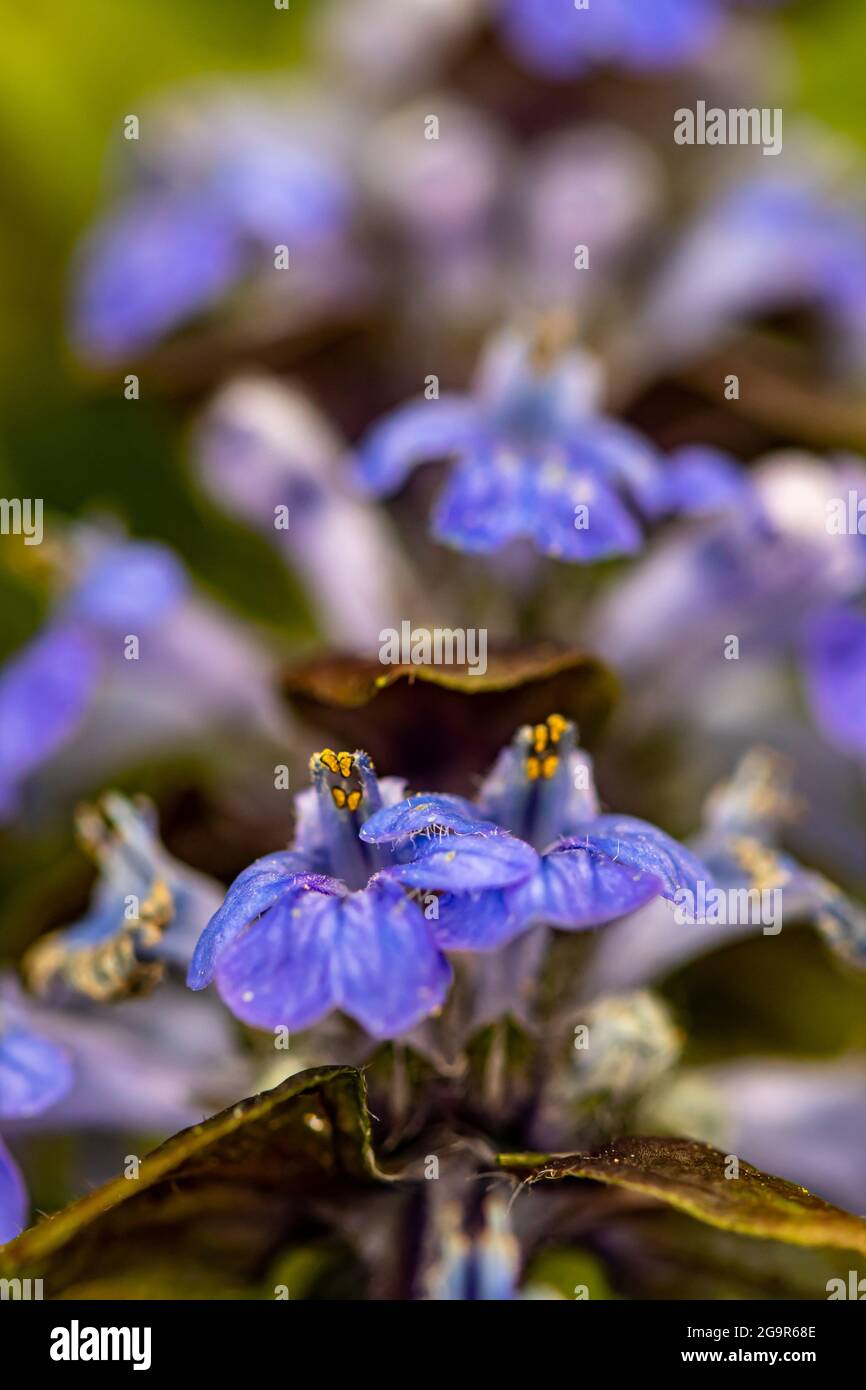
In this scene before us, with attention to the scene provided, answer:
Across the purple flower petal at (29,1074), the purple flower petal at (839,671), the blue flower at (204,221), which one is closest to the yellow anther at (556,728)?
the purple flower petal at (839,671)

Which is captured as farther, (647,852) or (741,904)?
(741,904)

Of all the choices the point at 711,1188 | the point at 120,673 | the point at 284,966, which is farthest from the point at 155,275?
the point at 711,1188

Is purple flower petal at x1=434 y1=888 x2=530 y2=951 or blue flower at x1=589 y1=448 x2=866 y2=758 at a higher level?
blue flower at x1=589 y1=448 x2=866 y2=758

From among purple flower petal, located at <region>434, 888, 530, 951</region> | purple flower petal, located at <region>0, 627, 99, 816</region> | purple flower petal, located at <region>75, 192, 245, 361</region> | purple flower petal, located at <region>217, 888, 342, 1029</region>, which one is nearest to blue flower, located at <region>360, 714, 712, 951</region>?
purple flower petal, located at <region>434, 888, 530, 951</region>

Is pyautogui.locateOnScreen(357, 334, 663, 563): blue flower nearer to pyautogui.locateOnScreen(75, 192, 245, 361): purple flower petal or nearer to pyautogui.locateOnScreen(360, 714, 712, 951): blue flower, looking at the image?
pyautogui.locateOnScreen(360, 714, 712, 951): blue flower

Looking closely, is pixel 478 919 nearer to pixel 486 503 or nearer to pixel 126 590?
pixel 486 503
